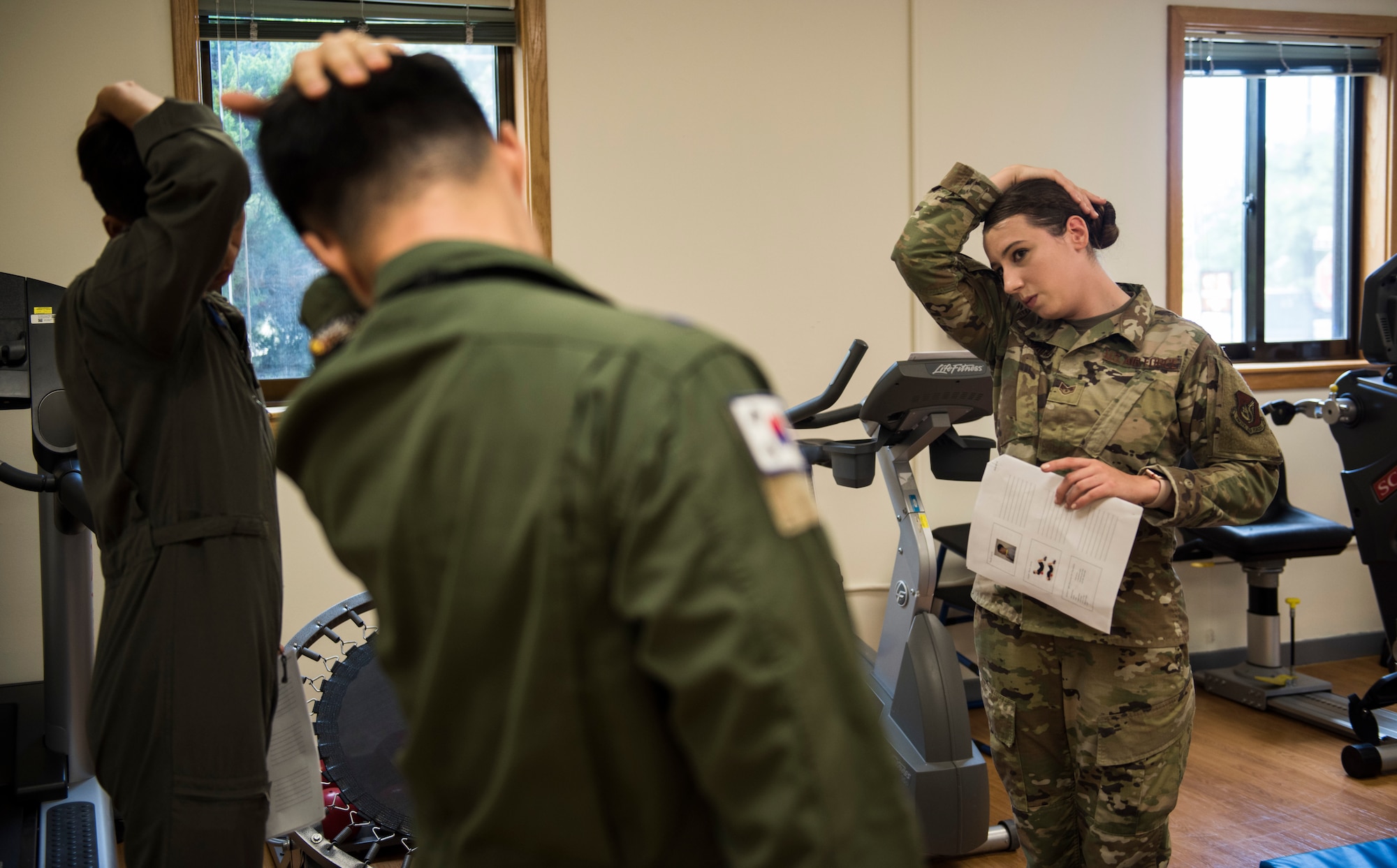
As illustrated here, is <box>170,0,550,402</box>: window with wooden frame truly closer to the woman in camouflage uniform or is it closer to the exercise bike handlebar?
the exercise bike handlebar

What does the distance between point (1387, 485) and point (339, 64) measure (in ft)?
10.6

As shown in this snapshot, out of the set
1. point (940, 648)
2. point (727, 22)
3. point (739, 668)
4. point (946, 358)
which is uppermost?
point (727, 22)

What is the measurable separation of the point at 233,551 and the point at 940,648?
5.79 ft

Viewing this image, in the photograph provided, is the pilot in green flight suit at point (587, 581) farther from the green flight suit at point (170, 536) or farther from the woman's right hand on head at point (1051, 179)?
the woman's right hand on head at point (1051, 179)

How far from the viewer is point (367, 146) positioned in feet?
2.11

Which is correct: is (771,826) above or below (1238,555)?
above

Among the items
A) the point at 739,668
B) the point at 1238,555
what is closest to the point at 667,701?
the point at 739,668

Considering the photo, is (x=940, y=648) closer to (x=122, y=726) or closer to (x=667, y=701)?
(x=122, y=726)

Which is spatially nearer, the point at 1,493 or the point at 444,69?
the point at 444,69

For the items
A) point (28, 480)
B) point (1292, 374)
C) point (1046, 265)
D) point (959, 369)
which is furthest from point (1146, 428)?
point (1292, 374)

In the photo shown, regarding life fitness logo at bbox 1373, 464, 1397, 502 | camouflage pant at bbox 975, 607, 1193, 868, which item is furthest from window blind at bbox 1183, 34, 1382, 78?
camouflage pant at bbox 975, 607, 1193, 868

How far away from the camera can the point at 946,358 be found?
240 cm

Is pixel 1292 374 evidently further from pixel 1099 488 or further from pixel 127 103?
pixel 127 103

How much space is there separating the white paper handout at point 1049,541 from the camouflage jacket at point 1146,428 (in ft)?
0.19
